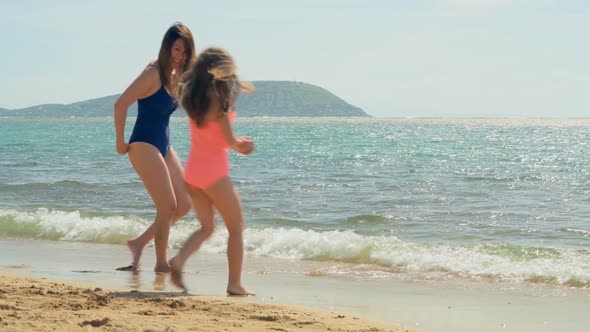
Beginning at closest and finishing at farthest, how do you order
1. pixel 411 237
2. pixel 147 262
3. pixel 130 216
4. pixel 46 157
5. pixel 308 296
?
pixel 308 296
pixel 147 262
pixel 411 237
pixel 130 216
pixel 46 157

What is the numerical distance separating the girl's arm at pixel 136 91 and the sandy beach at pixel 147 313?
1.21m

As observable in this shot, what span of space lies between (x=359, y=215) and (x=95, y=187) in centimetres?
719

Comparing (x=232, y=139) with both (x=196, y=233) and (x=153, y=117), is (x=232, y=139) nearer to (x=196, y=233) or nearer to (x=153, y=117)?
(x=196, y=233)

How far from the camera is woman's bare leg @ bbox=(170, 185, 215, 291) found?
598 cm

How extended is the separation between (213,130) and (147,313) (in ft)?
4.16

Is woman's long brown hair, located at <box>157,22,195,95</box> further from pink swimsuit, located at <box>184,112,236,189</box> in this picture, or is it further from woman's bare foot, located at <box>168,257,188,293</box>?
woman's bare foot, located at <box>168,257,188,293</box>

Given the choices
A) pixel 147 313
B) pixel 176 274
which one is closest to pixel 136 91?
pixel 176 274

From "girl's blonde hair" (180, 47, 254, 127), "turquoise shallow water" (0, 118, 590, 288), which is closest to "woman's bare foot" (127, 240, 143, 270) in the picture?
"girl's blonde hair" (180, 47, 254, 127)

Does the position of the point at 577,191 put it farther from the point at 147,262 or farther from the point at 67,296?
the point at 67,296

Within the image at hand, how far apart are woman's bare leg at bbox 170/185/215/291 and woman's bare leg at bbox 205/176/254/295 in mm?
92

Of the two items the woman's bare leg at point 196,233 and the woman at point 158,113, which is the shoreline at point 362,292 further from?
the woman at point 158,113

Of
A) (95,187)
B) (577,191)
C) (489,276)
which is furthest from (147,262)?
(577,191)

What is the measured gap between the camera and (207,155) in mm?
5758

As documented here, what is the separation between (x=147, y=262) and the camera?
8.70 meters
